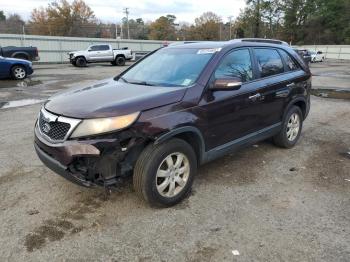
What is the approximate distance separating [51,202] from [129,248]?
1.30m

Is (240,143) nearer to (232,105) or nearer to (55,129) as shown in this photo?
(232,105)

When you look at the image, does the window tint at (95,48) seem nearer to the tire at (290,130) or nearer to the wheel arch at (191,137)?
the tire at (290,130)

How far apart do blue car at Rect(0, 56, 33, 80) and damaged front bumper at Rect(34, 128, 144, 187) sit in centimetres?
1385

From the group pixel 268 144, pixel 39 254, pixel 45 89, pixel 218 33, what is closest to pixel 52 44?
pixel 45 89

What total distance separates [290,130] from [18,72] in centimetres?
1381

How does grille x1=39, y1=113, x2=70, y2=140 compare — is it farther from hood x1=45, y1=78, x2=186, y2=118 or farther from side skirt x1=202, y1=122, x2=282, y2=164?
side skirt x1=202, y1=122, x2=282, y2=164

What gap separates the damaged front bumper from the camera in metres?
3.37

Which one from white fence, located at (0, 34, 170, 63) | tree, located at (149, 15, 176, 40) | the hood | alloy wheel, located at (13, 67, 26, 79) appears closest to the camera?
the hood

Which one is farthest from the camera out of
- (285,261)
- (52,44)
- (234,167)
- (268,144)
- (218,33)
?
(218,33)

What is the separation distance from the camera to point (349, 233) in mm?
3492

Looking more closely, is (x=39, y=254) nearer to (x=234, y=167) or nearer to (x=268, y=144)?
(x=234, y=167)

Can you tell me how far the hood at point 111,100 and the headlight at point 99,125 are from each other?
0.05m

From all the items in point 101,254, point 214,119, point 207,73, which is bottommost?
point 101,254

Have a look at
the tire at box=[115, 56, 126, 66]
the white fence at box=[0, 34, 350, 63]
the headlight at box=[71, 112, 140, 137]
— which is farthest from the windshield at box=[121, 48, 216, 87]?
the white fence at box=[0, 34, 350, 63]
